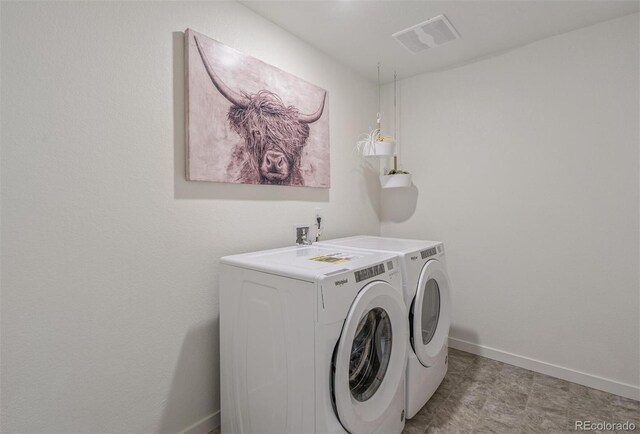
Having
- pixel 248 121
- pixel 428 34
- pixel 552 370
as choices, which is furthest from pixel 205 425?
pixel 428 34

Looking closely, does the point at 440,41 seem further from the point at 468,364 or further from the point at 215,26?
the point at 468,364

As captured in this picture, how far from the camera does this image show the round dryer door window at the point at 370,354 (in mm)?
1476

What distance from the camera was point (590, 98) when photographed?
212cm

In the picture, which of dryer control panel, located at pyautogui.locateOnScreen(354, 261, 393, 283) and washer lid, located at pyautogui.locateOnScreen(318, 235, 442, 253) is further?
washer lid, located at pyautogui.locateOnScreen(318, 235, 442, 253)

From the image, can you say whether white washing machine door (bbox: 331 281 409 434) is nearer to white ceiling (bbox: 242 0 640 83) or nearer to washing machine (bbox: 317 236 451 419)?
washing machine (bbox: 317 236 451 419)

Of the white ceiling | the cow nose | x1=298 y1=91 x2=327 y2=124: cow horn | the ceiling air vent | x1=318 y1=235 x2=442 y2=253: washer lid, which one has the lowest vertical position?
x1=318 y1=235 x2=442 y2=253: washer lid

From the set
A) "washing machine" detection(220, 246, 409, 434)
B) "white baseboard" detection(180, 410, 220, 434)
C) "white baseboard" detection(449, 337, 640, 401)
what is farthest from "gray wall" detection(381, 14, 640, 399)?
"white baseboard" detection(180, 410, 220, 434)

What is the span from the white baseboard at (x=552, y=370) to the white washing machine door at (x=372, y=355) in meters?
1.35

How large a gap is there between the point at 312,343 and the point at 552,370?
2.06 meters

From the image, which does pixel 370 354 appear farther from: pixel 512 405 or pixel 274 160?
pixel 274 160

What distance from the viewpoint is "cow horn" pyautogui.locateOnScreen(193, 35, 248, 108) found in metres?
1.63

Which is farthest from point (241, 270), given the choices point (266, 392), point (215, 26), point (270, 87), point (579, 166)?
point (579, 166)

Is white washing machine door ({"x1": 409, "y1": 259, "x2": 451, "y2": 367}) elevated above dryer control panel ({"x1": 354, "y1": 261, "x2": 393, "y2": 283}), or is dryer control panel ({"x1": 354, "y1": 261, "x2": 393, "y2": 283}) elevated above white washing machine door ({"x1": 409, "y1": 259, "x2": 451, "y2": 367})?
dryer control panel ({"x1": 354, "y1": 261, "x2": 393, "y2": 283})

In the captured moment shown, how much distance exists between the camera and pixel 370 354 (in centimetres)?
156
